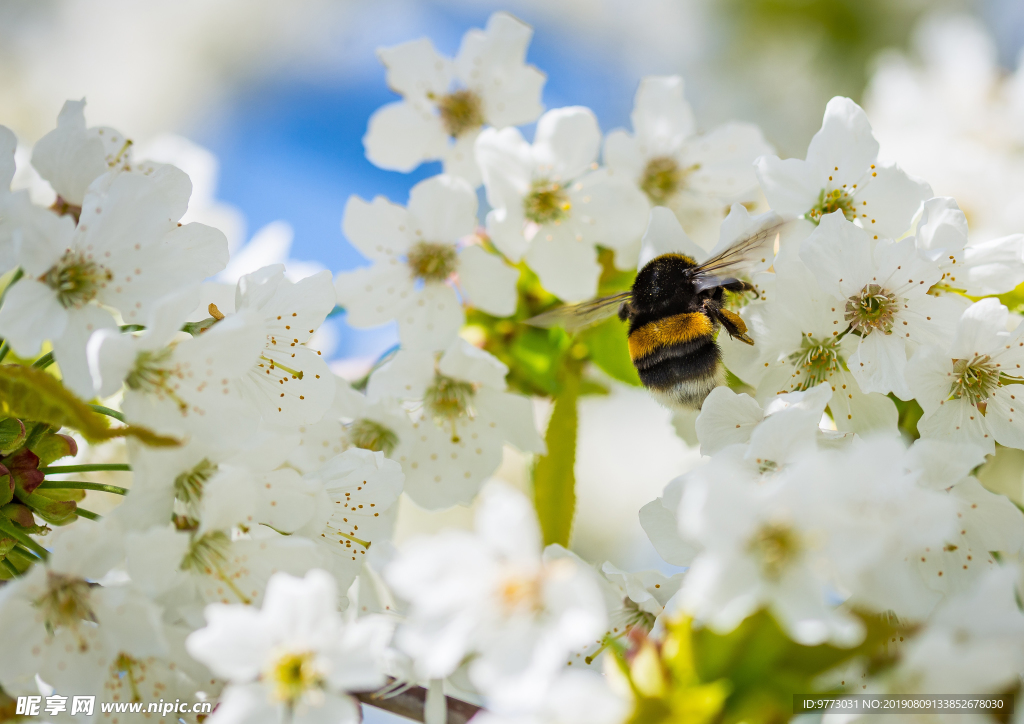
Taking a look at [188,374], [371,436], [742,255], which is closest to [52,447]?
[188,374]

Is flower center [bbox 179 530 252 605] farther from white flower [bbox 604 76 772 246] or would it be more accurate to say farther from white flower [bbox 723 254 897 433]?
white flower [bbox 604 76 772 246]

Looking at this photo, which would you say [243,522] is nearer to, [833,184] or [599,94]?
[833,184]

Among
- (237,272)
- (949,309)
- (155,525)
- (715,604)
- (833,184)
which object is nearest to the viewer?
(715,604)

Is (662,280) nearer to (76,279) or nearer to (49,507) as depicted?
(76,279)

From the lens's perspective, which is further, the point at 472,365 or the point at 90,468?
the point at 472,365

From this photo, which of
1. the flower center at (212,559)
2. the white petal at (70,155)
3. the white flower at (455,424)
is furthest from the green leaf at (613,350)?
the white petal at (70,155)

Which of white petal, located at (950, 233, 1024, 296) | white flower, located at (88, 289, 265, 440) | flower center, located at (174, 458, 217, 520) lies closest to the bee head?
white petal, located at (950, 233, 1024, 296)

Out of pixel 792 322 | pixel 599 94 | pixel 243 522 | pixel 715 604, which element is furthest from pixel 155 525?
pixel 599 94
